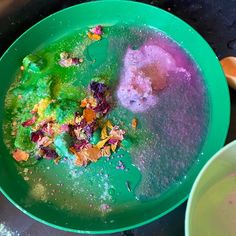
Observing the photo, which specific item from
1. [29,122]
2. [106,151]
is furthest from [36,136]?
[106,151]

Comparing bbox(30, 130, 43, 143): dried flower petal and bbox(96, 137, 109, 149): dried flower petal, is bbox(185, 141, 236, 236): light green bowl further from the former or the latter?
bbox(30, 130, 43, 143): dried flower petal

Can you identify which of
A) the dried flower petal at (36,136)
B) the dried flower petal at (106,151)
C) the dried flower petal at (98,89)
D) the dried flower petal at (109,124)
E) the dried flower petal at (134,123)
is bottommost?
the dried flower petal at (106,151)

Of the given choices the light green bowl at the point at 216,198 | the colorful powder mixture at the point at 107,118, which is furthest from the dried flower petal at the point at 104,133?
the light green bowl at the point at 216,198

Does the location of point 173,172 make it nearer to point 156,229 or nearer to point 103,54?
point 156,229

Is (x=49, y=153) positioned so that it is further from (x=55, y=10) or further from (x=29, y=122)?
(x=55, y=10)

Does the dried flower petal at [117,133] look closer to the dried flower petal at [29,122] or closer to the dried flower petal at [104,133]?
the dried flower petal at [104,133]

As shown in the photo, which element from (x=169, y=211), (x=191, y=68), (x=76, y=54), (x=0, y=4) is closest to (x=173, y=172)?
(x=169, y=211)
